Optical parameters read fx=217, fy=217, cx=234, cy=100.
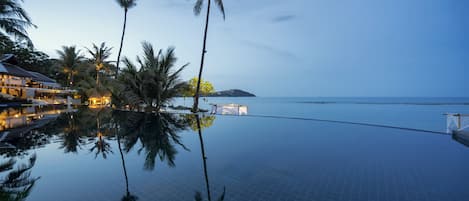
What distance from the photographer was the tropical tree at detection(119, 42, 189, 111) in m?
8.92

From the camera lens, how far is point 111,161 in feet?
10.5

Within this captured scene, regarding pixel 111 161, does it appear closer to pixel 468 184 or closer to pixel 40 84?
pixel 468 184

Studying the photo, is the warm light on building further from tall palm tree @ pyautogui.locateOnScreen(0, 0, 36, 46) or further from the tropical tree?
the tropical tree

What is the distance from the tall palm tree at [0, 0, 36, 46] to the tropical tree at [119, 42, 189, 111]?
358cm

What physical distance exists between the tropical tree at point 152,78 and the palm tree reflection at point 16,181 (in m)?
6.10

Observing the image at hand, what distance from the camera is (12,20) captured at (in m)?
8.34

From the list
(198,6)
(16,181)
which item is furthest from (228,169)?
(198,6)

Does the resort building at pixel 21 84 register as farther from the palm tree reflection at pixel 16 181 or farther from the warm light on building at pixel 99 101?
the palm tree reflection at pixel 16 181

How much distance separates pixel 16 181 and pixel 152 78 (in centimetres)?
678

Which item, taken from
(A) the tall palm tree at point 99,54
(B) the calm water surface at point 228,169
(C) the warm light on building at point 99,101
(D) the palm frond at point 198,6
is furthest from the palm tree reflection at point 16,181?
(A) the tall palm tree at point 99,54

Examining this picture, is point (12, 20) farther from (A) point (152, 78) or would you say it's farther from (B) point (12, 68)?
(B) point (12, 68)

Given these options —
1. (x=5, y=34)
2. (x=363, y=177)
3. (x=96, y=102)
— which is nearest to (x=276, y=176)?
(x=363, y=177)

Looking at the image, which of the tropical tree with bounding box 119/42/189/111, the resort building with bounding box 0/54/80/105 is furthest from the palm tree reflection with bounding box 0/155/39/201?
the resort building with bounding box 0/54/80/105

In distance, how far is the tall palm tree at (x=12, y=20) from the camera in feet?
25.8
